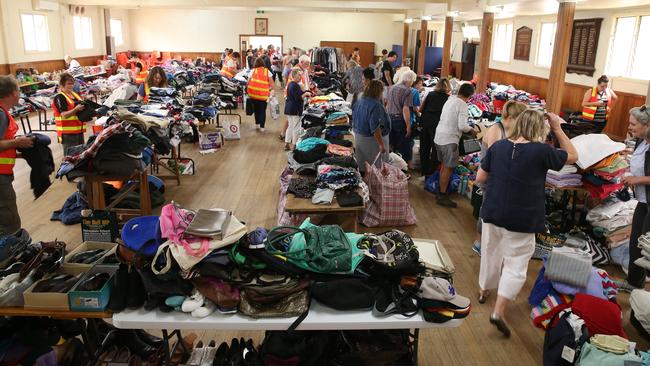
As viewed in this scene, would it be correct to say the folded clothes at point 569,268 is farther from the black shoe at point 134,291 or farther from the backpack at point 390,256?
the black shoe at point 134,291

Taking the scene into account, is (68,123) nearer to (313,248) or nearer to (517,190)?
(313,248)

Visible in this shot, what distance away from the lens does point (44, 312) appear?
2.30 meters

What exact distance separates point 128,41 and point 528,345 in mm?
22480

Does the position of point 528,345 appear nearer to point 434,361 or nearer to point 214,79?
point 434,361

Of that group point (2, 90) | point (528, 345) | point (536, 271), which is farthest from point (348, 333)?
point (2, 90)

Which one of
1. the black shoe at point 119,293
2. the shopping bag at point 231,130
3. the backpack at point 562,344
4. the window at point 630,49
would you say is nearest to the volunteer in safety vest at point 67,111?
the shopping bag at point 231,130

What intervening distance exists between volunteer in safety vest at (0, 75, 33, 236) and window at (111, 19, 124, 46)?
18473mm

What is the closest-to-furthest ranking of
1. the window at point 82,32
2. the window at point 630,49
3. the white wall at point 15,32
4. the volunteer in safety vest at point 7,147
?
1. the volunteer in safety vest at point 7,147
2. the window at point 630,49
3. the white wall at point 15,32
4. the window at point 82,32

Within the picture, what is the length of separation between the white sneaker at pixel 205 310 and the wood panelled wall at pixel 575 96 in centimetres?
966

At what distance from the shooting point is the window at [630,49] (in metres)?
9.47

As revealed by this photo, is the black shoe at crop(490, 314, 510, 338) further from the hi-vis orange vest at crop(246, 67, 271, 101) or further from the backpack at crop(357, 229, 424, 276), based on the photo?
the hi-vis orange vest at crop(246, 67, 271, 101)

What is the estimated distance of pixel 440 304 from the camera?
89.0 inches

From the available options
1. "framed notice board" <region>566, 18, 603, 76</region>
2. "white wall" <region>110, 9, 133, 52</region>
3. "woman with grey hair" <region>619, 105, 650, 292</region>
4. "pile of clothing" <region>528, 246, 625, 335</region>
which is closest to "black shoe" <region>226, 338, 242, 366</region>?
"pile of clothing" <region>528, 246, 625, 335</region>

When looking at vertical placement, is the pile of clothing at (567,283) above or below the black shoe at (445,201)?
above
